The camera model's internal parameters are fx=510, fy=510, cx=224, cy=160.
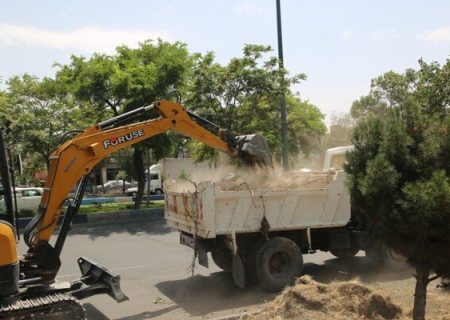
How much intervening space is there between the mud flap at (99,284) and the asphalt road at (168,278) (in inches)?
18.8

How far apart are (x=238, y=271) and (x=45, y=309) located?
3133mm

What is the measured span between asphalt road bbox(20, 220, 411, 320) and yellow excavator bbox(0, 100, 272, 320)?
A: 2.69ft

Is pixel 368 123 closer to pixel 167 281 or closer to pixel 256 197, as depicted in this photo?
pixel 256 197

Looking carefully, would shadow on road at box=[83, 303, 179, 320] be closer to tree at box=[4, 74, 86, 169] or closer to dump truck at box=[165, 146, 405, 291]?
dump truck at box=[165, 146, 405, 291]

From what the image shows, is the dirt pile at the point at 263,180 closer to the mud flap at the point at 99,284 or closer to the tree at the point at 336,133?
the mud flap at the point at 99,284

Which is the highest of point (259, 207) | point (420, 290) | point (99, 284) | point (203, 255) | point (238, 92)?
point (238, 92)

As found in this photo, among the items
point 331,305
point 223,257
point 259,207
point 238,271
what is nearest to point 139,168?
point 223,257

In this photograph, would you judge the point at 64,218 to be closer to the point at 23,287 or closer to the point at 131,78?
the point at 23,287

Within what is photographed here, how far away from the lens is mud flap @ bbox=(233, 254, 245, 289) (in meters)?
7.88

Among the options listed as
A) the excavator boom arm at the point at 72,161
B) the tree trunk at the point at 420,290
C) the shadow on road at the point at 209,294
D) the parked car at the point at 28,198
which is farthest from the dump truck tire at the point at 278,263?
the parked car at the point at 28,198

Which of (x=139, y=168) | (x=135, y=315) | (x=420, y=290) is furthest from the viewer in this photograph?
(x=139, y=168)

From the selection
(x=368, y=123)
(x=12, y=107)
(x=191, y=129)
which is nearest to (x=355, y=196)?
(x=368, y=123)

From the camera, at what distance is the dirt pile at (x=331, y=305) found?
19.5 ft

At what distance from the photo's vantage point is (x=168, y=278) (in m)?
9.34
